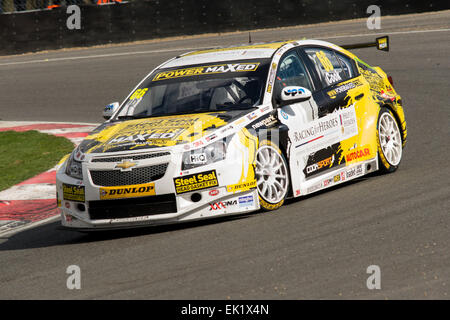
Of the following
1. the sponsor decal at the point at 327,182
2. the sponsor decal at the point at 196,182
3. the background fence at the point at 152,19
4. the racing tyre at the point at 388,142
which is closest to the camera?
the sponsor decal at the point at 196,182

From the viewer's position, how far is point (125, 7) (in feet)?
80.3

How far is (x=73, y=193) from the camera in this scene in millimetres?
7641

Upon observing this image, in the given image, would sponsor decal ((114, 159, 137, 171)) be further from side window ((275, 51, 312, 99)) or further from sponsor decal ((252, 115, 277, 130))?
side window ((275, 51, 312, 99))

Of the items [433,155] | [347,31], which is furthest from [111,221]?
[347,31]

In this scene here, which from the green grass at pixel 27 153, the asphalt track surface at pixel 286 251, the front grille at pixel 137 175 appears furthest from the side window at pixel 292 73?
the green grass at pixel 27 153

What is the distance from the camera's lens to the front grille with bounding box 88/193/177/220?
7316mm

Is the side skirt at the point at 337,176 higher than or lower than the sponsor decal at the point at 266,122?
lower

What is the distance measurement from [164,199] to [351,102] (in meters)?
2.76

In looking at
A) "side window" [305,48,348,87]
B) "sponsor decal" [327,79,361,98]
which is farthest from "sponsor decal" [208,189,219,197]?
"side window" [305,48,348,87]

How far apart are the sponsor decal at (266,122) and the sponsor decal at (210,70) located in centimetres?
72

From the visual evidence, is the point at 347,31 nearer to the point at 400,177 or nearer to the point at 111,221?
the point at 400,177

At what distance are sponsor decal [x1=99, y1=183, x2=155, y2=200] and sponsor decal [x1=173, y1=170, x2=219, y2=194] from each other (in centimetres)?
22

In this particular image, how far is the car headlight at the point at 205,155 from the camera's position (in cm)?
734

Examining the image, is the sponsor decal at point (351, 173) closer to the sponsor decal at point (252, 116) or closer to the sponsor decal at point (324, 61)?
the sponsor decal at point (324, 61)
